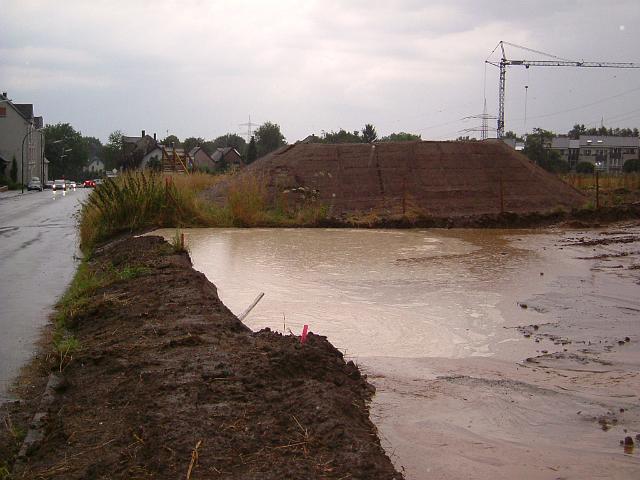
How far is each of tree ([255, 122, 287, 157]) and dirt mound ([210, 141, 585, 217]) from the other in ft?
204

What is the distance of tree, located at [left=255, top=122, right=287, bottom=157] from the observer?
90.5m

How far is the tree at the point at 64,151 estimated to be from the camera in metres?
105

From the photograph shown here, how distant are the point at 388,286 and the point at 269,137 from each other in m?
83.6

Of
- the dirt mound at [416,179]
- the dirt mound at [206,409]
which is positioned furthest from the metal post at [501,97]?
Result: the dirt mound at [206,409]

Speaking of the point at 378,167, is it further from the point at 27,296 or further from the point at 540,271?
the point at 27,296

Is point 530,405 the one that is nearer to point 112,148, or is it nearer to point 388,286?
point 388,286

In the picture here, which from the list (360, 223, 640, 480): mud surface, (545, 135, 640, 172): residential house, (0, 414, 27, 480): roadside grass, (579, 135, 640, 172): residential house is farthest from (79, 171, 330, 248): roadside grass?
(579, 135, 640, 172): residential house

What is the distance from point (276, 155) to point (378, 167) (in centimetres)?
519

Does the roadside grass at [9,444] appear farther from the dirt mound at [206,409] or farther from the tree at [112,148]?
the tree at [112,148]

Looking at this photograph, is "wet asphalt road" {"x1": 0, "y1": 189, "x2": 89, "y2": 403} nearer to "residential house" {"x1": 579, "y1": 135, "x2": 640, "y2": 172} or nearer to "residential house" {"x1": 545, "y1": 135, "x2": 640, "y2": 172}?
"residential house" {"x1": 545, "y1": 135, "x2": 640, "y2": 172}

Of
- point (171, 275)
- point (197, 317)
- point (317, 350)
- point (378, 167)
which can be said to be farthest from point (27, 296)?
point (378, 167)

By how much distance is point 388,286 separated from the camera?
32.1 ft

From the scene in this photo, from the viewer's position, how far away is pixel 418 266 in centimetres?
1177

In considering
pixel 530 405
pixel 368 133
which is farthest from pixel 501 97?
pixel 530 405
